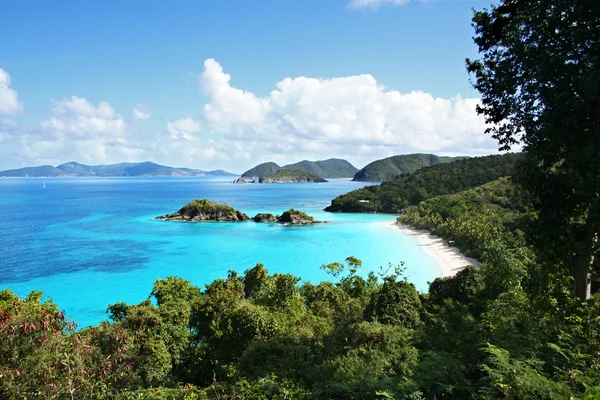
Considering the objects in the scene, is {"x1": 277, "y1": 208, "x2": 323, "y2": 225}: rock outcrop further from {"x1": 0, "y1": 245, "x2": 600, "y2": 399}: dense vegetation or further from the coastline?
{"x1": 0, "y1": 245, "x2": 600, "y2": 399}: dense vegetation

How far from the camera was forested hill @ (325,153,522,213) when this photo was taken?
87.7 meters

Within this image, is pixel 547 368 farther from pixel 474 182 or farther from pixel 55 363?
pixel 474 182

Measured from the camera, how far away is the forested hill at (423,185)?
8769 centimetres

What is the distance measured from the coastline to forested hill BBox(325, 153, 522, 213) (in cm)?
2776

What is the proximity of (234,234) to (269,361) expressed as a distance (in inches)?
1940

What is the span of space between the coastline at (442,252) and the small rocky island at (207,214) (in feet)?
105

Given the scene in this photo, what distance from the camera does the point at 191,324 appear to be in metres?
15.6

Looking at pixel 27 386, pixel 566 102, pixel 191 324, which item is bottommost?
pixel 191 324

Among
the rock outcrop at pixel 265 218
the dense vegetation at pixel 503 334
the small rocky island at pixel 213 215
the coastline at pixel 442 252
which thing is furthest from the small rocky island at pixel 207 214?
the dense vegetation at pixel 503 334

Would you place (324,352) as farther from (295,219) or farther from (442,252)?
(295,219)

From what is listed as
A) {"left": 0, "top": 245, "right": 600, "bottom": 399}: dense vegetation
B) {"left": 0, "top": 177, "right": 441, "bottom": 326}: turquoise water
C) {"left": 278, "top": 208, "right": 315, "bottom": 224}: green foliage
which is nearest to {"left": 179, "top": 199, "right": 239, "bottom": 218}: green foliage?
{"left": 0, "top": 177, "right": 441, "bottom": 326}: turquoise water

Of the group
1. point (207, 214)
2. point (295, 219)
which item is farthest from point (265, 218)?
point (207, 214)

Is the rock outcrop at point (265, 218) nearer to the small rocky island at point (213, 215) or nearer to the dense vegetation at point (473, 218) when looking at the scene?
the small rocky island at point (213, 215)

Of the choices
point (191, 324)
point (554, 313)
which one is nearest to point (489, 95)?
point (554, 313)
